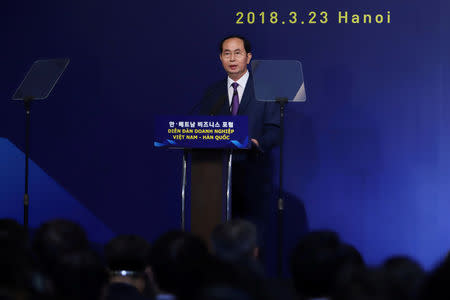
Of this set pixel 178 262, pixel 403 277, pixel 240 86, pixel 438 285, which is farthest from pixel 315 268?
pixel 240 86

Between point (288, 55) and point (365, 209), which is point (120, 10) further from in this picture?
point (365, 209)

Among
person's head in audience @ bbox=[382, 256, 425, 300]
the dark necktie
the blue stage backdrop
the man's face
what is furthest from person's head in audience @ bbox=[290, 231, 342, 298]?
the blue stage backdrop

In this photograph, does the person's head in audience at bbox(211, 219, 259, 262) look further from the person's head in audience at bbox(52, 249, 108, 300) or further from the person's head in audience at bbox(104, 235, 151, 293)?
the person's head in audience at bbox(52, 249, 108, 300)

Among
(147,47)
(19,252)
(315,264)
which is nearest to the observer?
(19,252)

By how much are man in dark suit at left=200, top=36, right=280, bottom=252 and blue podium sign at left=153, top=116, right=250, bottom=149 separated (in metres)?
0.59

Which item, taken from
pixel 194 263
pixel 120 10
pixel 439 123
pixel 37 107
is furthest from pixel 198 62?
pixel 194 263

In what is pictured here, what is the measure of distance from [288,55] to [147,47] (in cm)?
123

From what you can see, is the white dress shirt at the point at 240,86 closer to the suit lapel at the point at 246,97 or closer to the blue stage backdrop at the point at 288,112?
the suit lapel at the point at 246,97

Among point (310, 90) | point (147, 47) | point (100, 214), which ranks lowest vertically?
point (100, 214)

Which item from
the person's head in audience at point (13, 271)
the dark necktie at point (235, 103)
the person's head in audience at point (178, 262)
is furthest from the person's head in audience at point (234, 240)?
the dark necktie at point (235, 103)

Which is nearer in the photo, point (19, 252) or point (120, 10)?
point (19, 252)

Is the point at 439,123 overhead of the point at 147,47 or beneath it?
beneath

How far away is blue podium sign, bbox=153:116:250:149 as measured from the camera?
4027 mm

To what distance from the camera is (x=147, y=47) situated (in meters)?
6.05
